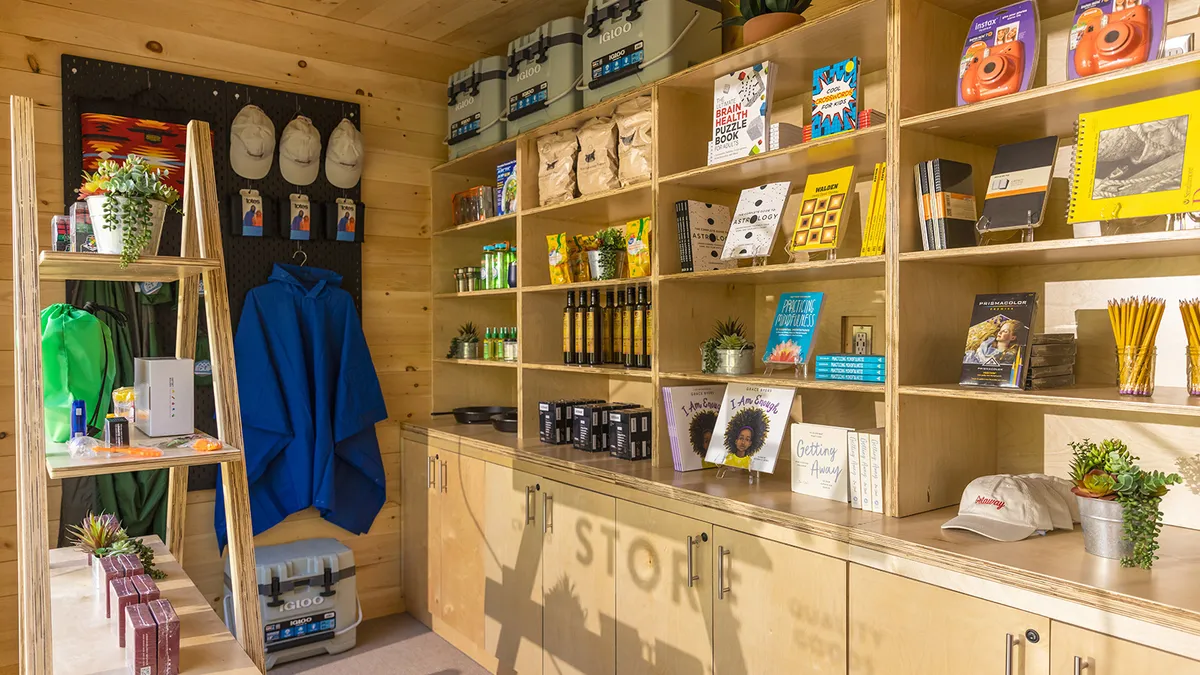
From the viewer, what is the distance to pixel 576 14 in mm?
3639

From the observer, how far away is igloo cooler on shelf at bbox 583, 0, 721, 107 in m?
2.72

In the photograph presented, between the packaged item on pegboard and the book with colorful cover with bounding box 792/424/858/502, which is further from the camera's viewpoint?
the packaged item on pegboard

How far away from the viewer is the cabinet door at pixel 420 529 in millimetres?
3732

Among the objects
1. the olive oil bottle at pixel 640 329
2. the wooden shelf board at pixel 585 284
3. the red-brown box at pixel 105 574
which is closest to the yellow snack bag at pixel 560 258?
the wooden shelf board at pixel 585 284

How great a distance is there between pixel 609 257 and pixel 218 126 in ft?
6.08

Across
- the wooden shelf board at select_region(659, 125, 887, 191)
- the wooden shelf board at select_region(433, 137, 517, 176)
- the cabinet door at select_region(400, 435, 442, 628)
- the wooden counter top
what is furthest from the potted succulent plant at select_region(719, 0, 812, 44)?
the cabinet door at select_region(400, 435, 442, 628)

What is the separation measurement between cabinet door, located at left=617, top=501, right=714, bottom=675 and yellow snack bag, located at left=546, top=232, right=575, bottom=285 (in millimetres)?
1047

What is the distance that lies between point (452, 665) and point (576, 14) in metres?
2.89

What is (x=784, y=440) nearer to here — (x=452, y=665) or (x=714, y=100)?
(x=714, y=100)

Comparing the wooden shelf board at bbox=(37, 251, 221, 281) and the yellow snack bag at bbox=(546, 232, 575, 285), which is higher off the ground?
the yellow snack bag at bbox=(546, 232, 575, 285)

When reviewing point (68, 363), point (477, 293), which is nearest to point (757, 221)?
point (477, 293)

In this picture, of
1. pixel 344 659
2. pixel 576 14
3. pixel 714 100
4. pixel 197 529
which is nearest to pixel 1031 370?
pixel 714 100

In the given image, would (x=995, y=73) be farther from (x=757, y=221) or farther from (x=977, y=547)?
(x=977, y=547)

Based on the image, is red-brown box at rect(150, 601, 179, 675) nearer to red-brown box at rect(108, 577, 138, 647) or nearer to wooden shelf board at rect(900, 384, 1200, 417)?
red-brown box at rect(108, 577, 138, 647)
